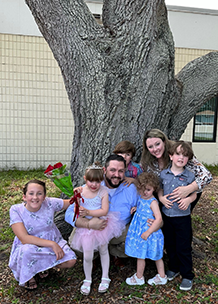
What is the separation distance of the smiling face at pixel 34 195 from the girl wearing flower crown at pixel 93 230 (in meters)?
0.35

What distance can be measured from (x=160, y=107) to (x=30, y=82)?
5.57m

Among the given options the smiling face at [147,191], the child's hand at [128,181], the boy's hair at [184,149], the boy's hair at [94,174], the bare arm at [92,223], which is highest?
the boy's hair at [184,149]

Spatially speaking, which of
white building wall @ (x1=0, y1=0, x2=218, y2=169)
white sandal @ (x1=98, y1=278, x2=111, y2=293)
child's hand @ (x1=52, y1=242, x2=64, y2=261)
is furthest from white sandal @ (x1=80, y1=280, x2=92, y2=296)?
white building wall @ (x1=0, y1=0, x2=218, y2=169)

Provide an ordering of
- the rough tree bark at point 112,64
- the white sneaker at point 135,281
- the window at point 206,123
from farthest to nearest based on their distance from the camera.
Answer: the window at point 206,123, the rough tree bark at point 112,64, the white sneaker at point 135,281

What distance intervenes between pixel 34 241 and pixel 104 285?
84cm

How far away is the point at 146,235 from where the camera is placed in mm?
2986

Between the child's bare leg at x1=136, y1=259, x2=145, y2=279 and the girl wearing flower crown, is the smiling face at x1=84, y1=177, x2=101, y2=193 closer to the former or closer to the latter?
the girl wearing flower crown

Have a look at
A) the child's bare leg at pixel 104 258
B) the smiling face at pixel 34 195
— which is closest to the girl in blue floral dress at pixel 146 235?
the child's bare leg at pixel 104 258

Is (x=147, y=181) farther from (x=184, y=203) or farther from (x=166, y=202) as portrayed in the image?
(x=184, y=203)

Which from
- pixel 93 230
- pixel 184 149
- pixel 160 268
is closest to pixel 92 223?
pixel 93 230

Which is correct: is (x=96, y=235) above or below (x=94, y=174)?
below

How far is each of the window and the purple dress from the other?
7.43 meters

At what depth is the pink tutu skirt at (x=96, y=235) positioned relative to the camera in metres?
2.98

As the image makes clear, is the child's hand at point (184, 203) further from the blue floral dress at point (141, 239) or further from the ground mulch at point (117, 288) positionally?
the ground mulch at point (117, 288)
